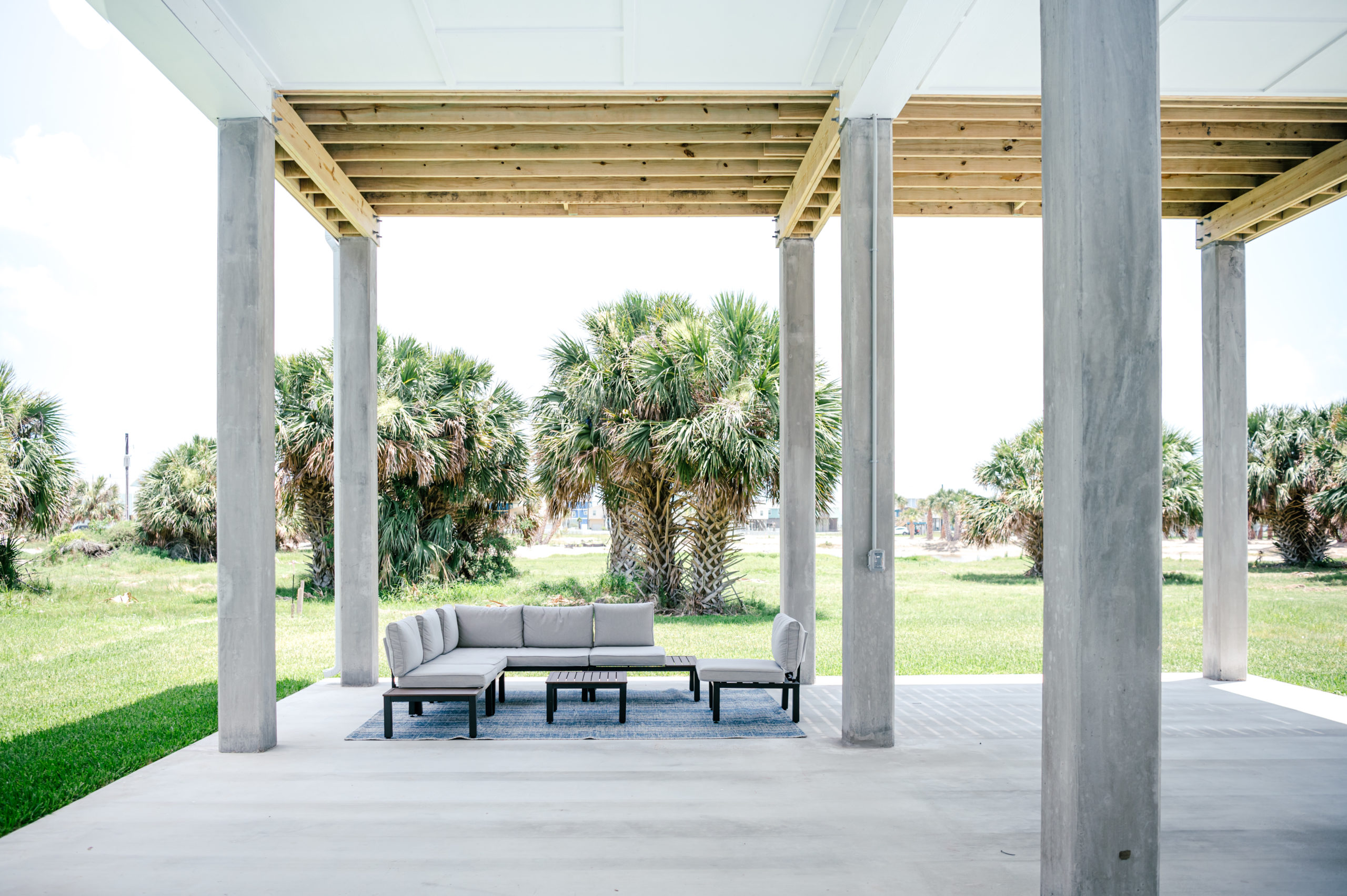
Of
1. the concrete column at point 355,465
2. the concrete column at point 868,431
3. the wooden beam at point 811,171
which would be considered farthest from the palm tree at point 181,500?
the concrete column at point 868,431

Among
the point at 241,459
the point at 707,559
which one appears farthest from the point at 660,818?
the point at 707,559

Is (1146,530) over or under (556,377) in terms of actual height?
under

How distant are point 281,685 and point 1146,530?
7.39 metres

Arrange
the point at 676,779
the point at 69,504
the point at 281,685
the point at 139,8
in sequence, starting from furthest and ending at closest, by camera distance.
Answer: the point at 69,504, the point at 281,685, the point at 676,779, the point at 139,8

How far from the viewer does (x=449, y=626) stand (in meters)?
6.96

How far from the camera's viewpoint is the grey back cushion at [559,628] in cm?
714

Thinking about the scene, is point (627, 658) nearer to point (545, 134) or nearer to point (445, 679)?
point (445, 679)

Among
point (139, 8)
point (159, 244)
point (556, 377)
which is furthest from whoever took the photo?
point (159, 244)

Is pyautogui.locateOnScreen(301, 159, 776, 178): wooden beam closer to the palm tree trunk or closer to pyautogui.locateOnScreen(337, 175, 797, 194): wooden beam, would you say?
pyautogui.locateOnScreen(337, 175, 797, 194): wooden beam

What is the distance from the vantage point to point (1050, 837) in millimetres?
2746

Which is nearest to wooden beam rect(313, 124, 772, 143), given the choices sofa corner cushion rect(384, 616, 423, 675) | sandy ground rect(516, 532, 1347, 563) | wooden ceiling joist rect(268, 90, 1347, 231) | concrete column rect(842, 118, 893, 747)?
wooden ceiling joist rect(268, 90, 1347, 231)

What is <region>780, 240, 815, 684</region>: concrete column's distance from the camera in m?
7.40

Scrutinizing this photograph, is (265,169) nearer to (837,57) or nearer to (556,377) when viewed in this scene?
(837,57)

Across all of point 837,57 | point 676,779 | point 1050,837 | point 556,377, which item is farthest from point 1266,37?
point 556,377
